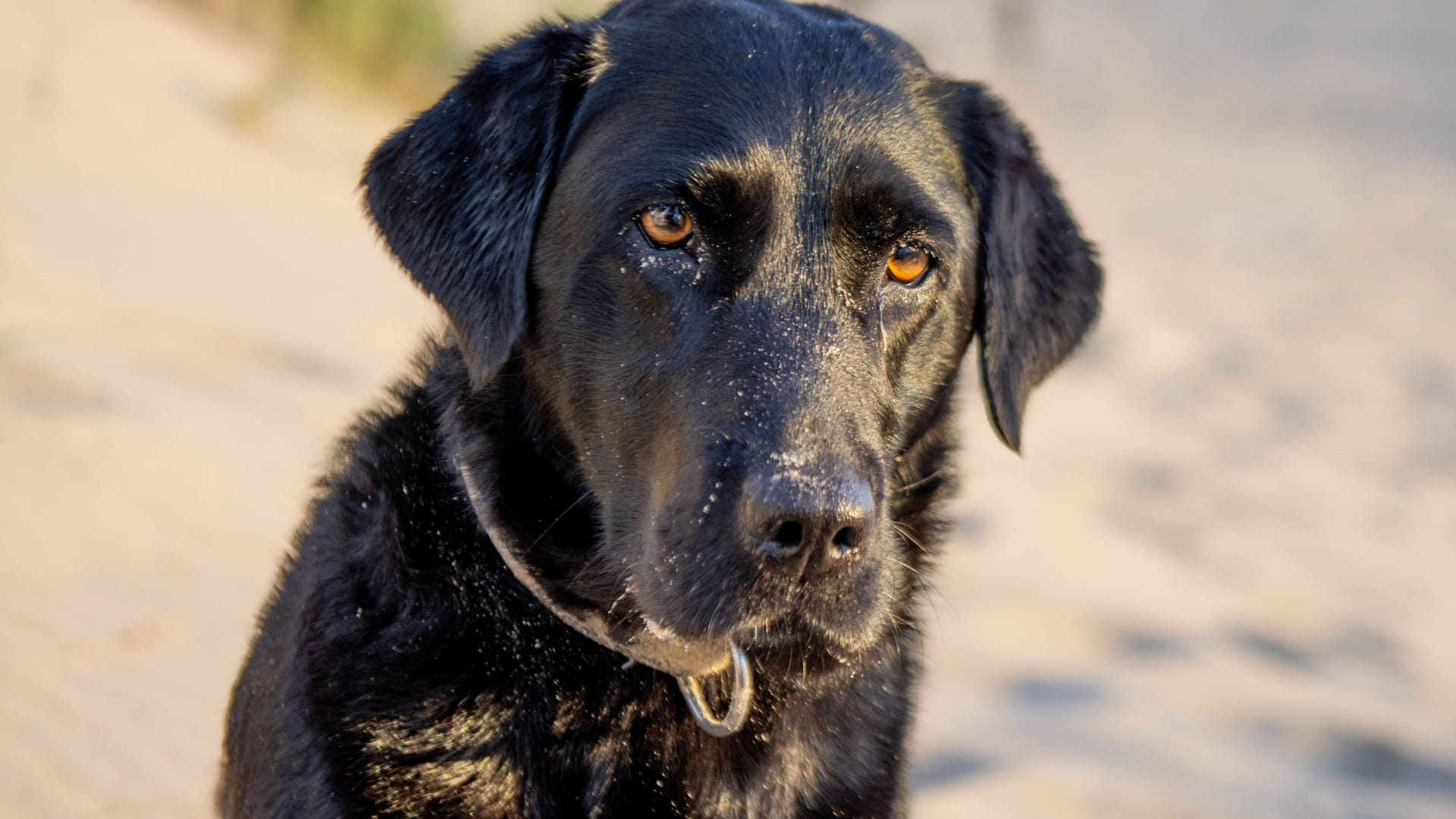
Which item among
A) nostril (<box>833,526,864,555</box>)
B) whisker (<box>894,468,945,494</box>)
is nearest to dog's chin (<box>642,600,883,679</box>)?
nostril (<box>833,526,864,555</box>)

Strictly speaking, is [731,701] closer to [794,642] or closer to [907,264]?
[794,642]

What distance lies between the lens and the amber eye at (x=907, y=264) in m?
2.51

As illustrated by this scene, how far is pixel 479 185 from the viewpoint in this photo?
2463 mm

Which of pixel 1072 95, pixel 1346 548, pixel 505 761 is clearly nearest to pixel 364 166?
pixel 505 761

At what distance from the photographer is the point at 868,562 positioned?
2.21m

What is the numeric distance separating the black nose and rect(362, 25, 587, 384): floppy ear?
0.60 metres

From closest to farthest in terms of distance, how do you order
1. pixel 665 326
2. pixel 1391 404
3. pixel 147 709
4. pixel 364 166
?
pixel 665 326, pixel 364 166, pixel 147 709, pixel 1391 404

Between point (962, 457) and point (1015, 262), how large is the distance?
1596 millimetres

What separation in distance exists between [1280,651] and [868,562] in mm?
3356

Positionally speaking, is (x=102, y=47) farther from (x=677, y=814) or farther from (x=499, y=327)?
(x=677, y=814)

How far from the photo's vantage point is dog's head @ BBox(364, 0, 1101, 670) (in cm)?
220

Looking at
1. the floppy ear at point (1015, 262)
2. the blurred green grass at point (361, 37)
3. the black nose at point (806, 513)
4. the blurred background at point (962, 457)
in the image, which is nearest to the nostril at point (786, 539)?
the black nose at point (806, 513)

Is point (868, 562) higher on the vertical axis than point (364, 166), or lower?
lower

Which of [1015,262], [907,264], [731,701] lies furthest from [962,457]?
[731,701]
